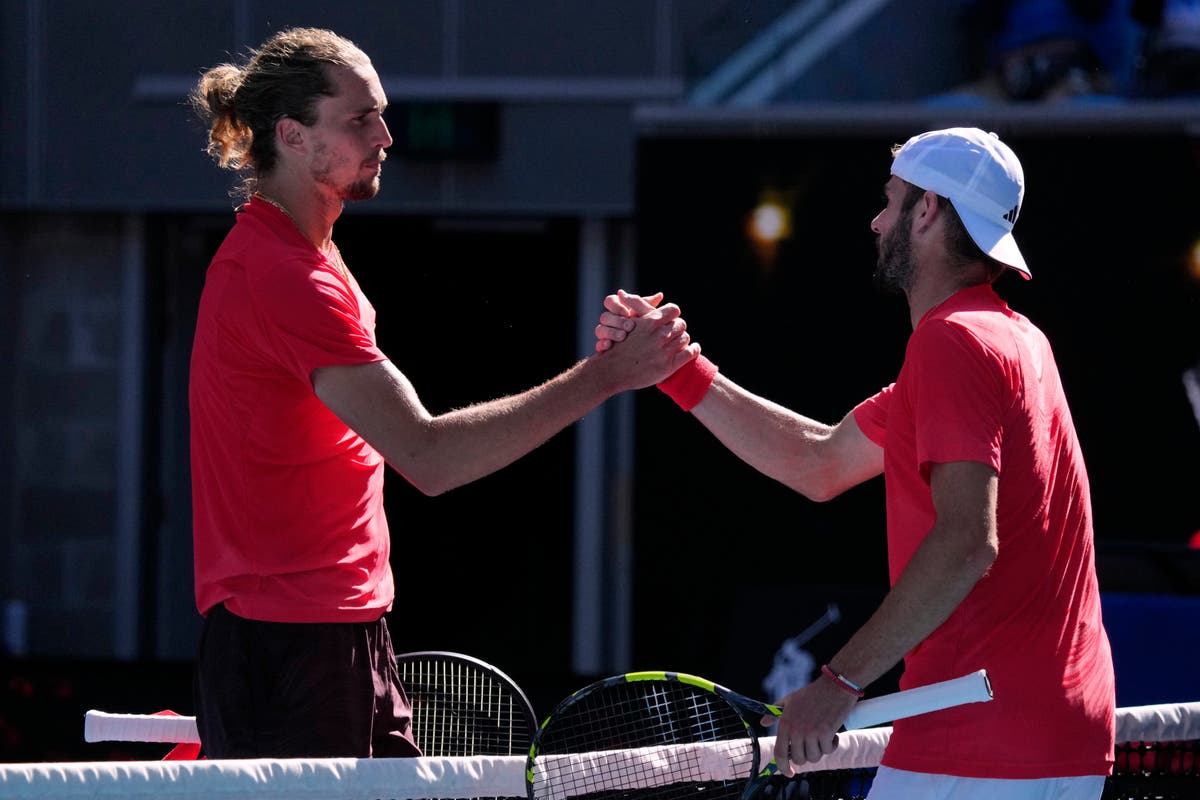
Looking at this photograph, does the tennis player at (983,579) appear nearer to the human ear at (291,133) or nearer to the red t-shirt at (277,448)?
the red t-shirt at (277,448)

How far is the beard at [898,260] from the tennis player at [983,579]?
108mm

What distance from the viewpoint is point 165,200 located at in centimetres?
1015

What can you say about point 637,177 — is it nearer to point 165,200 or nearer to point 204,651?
point 165,200

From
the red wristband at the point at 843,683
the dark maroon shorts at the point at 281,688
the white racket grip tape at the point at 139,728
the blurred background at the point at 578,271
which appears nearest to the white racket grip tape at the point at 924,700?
the red wristband at the point at 843,683

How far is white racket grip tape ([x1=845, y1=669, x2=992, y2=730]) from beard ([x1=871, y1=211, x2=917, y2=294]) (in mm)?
777

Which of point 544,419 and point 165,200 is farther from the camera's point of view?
point 165,200

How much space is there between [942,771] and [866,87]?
20.3 ft

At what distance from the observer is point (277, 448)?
269cm

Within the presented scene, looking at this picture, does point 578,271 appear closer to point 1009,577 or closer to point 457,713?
point 457,713

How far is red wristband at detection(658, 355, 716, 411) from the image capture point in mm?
3611

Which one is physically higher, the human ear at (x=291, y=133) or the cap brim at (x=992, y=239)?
the human ear at (x=291, y=133)

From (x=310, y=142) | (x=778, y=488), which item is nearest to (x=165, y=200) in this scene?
(x=778, y=488)

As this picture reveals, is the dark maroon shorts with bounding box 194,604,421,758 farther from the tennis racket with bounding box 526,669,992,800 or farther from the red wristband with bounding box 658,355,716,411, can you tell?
the red wristband with bounding box 658,355,716,411

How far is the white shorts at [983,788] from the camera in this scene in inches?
95.5
